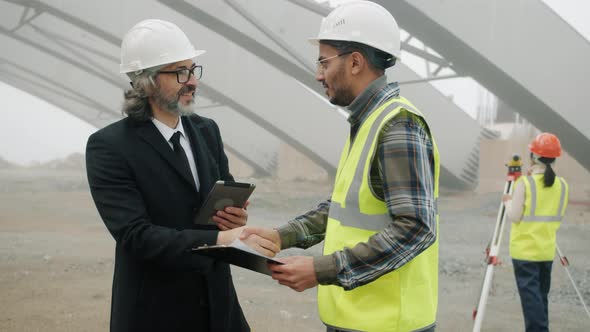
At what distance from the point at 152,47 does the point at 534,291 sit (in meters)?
3.44

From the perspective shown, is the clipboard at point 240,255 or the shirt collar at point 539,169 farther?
the shirt collar at point 539,169

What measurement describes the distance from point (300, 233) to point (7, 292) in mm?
4557

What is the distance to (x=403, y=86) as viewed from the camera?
13.3 metres

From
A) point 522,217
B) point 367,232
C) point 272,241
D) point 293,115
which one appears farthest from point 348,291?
point 293,115

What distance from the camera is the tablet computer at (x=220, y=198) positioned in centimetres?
240

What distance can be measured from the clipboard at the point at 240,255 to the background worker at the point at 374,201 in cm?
7

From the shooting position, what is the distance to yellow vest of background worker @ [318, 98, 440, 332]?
6.42ft

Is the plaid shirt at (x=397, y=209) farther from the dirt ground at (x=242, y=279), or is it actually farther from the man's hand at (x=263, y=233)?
the dirt ground at (x=242, y=279)

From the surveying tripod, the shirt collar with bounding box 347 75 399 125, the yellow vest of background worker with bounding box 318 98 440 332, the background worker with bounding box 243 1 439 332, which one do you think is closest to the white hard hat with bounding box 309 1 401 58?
the background worker with bounding box 243 1 439 332

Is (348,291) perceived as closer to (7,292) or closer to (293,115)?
(7,292)

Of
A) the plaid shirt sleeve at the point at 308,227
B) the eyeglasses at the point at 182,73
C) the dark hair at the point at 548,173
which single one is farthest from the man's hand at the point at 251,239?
the dark hair at the point at 548,173

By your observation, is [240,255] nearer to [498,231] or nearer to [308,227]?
[308,227]

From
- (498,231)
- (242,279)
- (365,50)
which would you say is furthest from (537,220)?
(242,279)

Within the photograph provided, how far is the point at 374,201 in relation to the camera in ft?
6.42
